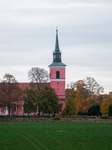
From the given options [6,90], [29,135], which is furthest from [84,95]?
[29,135]

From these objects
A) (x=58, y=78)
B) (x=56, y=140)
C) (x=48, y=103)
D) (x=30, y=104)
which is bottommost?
(x=56, y=140)

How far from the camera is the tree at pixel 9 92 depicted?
6381 cm

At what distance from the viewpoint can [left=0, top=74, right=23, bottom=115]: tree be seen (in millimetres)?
63812

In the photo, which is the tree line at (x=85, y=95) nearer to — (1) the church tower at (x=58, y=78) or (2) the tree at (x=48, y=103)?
(1) the church tower at (x=58, y=78)

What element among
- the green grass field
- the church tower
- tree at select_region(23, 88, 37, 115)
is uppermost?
the church tower

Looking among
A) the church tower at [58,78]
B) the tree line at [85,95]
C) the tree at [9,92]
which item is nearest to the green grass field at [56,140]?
the tree at [9,92]

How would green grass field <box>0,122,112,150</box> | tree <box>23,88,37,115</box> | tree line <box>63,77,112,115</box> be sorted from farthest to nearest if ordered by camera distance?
1. tree line <box>63,77,112,115</box>
2. tree <box>23,88,37,115</box>
3. green grass field <box>0,122,112,150</box>

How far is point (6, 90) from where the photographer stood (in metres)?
65.2

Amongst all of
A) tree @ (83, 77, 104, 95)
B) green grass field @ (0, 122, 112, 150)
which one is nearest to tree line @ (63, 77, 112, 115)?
tree @ (83, 77, 104, 95)

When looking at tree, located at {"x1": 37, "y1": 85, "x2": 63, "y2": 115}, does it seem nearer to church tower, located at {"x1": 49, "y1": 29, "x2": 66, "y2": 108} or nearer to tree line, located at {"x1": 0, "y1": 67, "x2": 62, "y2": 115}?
tree line, located at {"x1": 0, "y1": 67, "x2": 62, "y2": 115}

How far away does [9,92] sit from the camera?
2566 inches

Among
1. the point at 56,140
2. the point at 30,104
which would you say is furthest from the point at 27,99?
the point at 56,140

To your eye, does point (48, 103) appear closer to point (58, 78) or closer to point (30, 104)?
point (30, 104)

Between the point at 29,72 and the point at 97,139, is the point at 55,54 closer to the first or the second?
the point at 29,72
